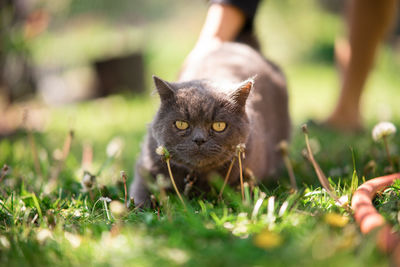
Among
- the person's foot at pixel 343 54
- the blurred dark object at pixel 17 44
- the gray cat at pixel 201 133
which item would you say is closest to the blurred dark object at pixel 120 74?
the blurred dark object at pixel 17 44

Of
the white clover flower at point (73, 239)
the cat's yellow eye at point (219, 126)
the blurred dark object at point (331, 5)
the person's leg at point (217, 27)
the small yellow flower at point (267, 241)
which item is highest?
the person's leg at point (217, 27)

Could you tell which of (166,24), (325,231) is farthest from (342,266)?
(166,24)

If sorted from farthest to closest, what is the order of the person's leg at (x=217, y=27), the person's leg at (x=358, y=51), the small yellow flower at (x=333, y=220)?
the person's leg at (x=358, y=51), the person's leg at (x=217, y=27), the small yellow flower at (x=333, y=220)

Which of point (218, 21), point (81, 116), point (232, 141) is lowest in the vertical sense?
point (81, 116)

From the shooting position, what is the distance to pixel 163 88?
186 centimetres

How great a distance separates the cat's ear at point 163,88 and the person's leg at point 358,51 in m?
1.82

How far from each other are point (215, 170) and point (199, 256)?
77 centimetres

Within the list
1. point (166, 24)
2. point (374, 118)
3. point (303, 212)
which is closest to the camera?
point (303, 212)

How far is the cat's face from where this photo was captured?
1778mm

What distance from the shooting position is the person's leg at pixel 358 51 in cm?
293

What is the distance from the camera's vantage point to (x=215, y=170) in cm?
188

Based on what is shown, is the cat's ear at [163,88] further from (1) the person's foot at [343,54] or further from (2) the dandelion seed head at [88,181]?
(1) the person's foot at [343,54]

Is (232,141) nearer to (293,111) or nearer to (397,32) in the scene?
(293,111)

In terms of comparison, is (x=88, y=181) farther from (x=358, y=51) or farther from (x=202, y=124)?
(x=358, y=51)
